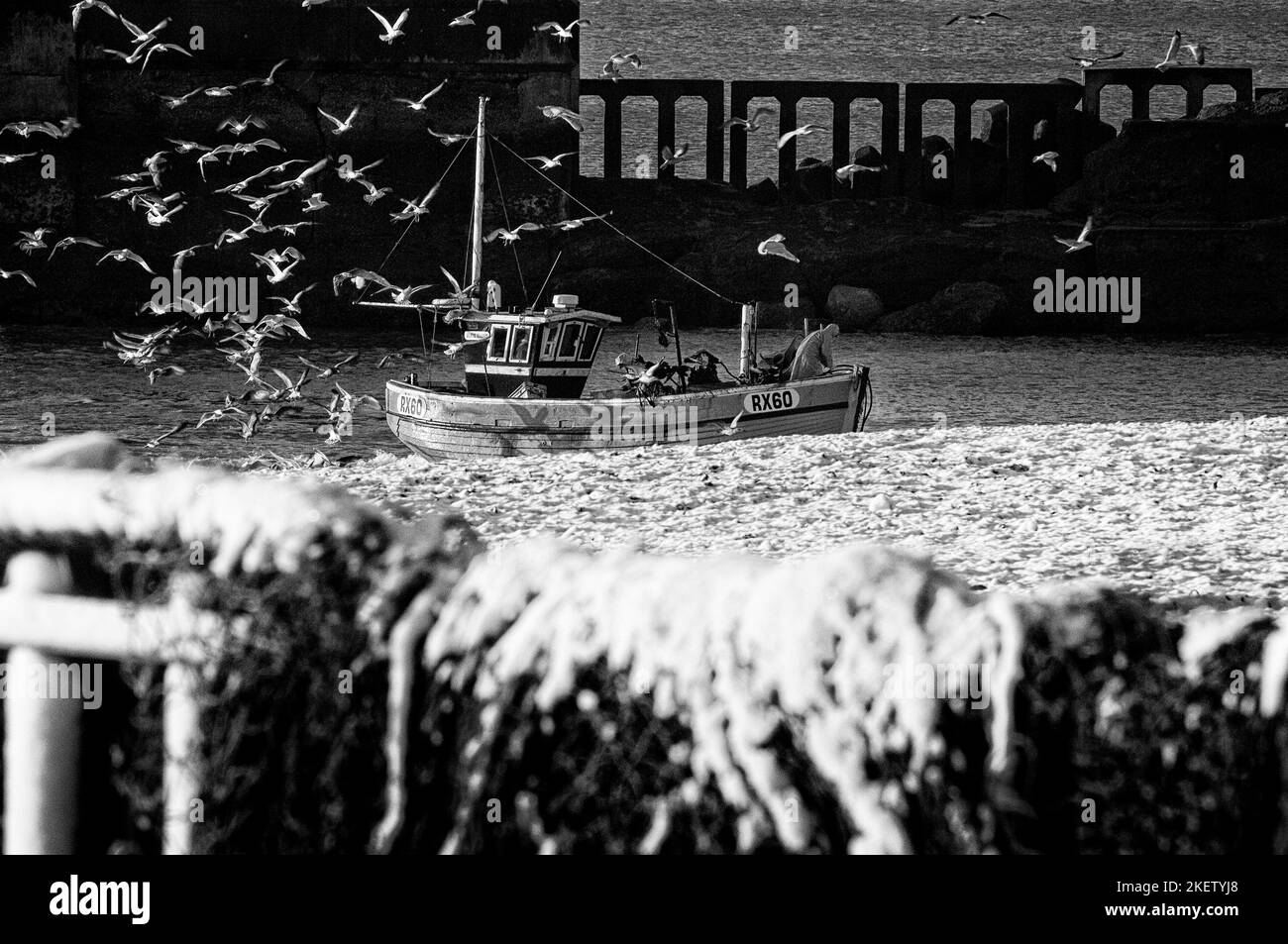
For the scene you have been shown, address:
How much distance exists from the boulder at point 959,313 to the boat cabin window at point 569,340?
73.4 feet

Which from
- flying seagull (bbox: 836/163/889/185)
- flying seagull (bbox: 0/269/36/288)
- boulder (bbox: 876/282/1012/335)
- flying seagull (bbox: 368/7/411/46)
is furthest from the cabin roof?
flying seagull (bbox: 836/163/889/185)

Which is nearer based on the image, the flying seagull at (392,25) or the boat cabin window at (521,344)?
the boat cabin window at (521,344)

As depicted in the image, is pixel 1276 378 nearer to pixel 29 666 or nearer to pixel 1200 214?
pixel 1200 214

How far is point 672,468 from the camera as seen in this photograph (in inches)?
640

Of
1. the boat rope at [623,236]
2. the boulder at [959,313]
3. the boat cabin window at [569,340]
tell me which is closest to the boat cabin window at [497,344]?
the boat cabin window at [569,340]

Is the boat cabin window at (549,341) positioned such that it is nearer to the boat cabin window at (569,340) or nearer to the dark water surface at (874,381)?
the boat cabin window at (569,340)

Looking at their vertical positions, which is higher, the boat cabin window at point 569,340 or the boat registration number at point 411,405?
the boat cabin window at point 569,340

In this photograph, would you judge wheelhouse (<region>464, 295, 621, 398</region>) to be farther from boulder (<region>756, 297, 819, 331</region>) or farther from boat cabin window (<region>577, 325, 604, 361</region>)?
boulder (<region>756, 297, 819, 331</region>)

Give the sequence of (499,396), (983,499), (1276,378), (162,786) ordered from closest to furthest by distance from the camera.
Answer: (162,786) → (983,499) → (499,396) → (1276,378)

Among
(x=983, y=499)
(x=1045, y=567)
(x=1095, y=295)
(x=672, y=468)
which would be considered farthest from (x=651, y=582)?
(x=1095, y=295)

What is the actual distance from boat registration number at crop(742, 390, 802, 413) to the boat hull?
0.01 m

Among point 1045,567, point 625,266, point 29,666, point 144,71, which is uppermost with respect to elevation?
point 144,71

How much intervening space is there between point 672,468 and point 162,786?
42.8ft

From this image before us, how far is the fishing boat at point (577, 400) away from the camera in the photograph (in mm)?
21938
